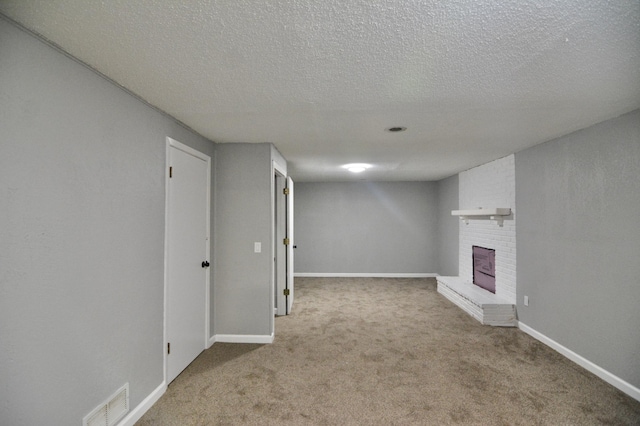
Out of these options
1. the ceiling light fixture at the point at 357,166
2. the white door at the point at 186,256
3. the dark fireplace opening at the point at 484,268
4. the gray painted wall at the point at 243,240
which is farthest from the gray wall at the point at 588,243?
the white door at the point at 186,256

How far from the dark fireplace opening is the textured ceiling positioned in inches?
98.8

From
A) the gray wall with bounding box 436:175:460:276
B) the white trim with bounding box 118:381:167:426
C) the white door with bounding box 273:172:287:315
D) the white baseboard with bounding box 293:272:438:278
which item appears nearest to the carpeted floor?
the white trim with bounding box 118:381:167:426

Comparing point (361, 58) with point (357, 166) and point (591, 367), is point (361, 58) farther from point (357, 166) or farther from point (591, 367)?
point (357, 166)

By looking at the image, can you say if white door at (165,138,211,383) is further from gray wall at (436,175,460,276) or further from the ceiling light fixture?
gray wall at (436,175,460,276)

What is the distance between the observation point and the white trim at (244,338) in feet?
12.1

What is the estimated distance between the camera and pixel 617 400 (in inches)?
99.4

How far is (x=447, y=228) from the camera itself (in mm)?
6973

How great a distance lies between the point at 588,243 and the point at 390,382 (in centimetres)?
232

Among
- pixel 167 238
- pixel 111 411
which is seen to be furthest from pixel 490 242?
pixel 111 411

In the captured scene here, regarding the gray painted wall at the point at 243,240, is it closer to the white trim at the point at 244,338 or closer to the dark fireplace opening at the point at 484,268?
the white trim at the point at 244,338

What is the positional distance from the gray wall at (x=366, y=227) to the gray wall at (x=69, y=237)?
5.37 metres

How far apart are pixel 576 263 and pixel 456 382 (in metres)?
1.75

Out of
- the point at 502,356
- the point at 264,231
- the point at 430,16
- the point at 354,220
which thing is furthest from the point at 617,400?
the point at 354,220

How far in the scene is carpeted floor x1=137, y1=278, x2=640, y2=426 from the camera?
2350mm
